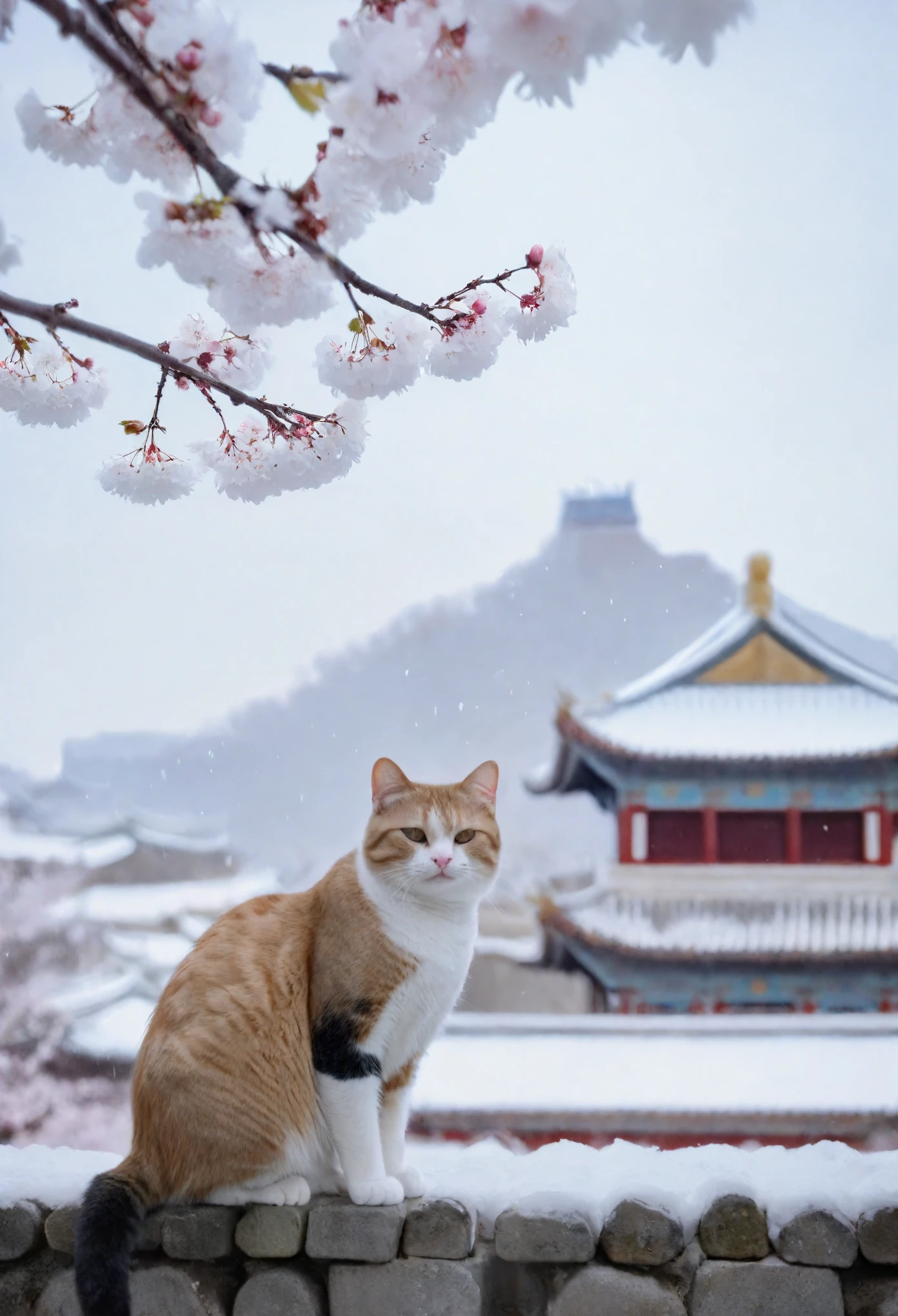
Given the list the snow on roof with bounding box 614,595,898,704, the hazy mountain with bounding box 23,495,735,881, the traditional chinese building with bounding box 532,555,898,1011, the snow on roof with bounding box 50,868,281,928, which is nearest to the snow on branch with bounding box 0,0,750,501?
the traditional chinese building with bounding box 532,555,898,1011

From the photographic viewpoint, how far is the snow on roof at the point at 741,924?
5555 mm

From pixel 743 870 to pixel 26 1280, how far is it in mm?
4764

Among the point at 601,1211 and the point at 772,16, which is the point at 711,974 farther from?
the point at 601,1211

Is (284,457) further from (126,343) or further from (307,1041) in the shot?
(307,1041)

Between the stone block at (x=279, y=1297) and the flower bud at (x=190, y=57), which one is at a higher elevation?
the flower bud at (x=190, y=57)

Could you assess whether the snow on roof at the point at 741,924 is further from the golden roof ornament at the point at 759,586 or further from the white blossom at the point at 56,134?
the white blossom at the point at 56,134

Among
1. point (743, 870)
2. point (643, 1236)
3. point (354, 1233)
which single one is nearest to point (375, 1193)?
point (354, 1233)

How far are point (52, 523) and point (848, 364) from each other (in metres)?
12.9

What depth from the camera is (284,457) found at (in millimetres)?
1199

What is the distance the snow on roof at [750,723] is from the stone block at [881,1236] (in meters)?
4.31

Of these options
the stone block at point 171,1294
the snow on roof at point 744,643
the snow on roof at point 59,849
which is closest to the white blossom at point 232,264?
the stone block at point 171,1294

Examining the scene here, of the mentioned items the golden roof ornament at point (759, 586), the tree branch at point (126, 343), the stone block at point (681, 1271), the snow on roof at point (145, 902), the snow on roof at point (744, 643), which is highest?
the golden roof ornament at point (759, 586)

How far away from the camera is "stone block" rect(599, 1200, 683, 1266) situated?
3.49 ft

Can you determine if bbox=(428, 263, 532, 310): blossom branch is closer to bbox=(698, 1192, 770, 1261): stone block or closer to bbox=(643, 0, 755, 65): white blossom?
bbox=(643, 0, 755, 65): white blossom
